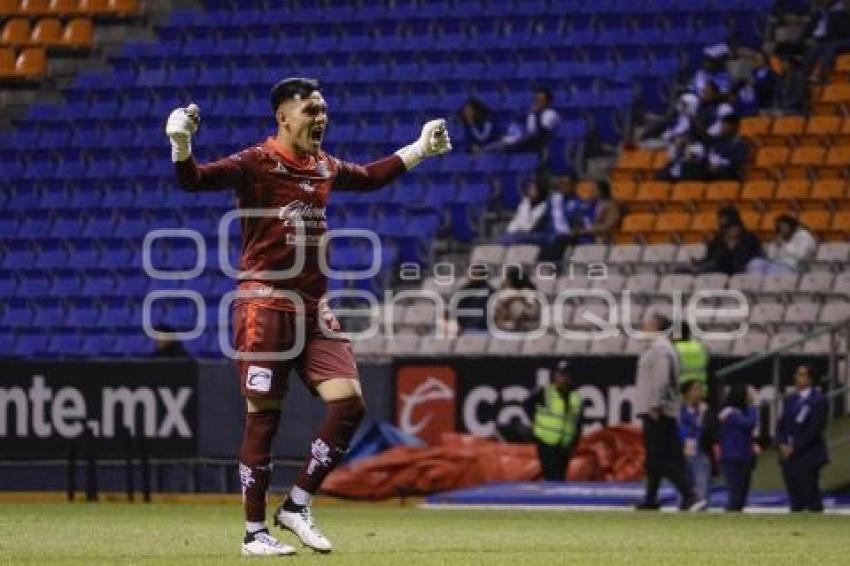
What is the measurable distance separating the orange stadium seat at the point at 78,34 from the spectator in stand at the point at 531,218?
8.72 meters

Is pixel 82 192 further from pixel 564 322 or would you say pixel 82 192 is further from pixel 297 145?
pixel 297 145

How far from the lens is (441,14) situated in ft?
96.0

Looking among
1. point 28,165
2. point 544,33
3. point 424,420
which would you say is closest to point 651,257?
point 424,420

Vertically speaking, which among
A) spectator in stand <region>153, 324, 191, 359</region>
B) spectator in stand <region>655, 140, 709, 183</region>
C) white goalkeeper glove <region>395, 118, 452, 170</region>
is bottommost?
spectator in stand <region>153, 324, 191, 359</region>

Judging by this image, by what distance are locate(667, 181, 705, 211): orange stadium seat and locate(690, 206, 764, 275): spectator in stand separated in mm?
1757

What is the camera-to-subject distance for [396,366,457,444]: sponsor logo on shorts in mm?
22516

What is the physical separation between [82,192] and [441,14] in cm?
522

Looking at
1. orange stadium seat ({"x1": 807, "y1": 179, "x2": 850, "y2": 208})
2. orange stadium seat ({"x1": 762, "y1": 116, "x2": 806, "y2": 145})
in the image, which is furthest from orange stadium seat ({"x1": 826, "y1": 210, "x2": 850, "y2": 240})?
orange stadium seat ({"x1": 762, "y1": 116, "x2": 806, "y2": 145})

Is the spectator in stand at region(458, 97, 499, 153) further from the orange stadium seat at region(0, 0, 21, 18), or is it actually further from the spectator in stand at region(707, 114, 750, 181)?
the orange stadium seat at region(0, 0, 21, 18)

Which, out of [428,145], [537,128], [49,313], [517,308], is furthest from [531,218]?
[428,145]

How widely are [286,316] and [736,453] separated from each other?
860 centimetres

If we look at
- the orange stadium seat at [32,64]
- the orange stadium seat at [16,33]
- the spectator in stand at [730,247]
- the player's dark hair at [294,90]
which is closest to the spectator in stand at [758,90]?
the spectator in stand at [730,247]

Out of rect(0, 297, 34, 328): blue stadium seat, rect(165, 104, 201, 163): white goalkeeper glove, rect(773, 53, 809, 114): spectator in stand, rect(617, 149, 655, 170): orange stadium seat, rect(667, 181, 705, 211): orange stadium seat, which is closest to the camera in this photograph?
rect(165, 104, 201, 163): white goalkeeper glove

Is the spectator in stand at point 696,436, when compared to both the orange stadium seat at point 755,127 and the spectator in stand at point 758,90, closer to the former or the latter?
the orange stadium seat at point 755,127
